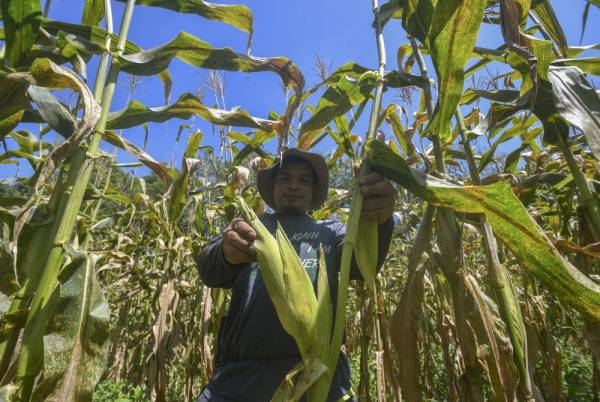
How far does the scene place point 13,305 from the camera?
2.57 ft

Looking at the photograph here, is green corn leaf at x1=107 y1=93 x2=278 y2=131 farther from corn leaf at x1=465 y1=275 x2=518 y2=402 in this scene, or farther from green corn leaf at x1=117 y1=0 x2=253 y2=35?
corn leaf at x1=465 y1=275 x2=518 y2=402

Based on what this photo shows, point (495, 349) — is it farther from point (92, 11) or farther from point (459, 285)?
point (92, 11)

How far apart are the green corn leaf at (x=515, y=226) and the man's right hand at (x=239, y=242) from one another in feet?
1.29

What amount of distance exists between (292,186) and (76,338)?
3.77 ft

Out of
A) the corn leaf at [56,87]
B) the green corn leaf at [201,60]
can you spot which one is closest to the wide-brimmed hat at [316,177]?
the green corn leaf at [201,60]

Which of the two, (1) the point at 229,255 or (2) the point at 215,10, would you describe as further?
(2) the point at 215,10

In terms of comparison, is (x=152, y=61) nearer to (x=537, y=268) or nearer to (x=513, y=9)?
(x=513, y=9)

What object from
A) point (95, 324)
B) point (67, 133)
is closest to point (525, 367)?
point (95, 324)

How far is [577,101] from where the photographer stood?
0.89 m

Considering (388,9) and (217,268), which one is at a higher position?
(388,9)

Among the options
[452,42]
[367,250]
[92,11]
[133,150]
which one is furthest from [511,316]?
[92,11]

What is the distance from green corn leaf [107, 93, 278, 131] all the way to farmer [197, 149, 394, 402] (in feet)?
0.98

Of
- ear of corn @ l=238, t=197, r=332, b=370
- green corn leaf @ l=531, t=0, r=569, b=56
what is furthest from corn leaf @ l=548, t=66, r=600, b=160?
ear of corn @ l=238, t=197, r=332, b=370

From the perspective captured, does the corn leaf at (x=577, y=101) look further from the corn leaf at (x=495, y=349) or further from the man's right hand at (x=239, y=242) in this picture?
the man's right hand at (x=239, y=242)
